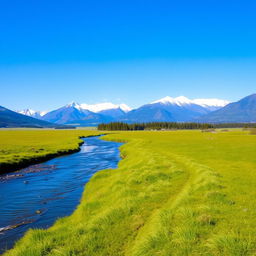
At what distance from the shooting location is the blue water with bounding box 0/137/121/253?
17.2 meters

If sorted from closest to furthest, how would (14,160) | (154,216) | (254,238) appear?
(254,238), (154,216), (14,160)

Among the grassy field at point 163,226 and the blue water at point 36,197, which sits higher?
the grassy field at point 163,226

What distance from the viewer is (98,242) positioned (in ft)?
37.2

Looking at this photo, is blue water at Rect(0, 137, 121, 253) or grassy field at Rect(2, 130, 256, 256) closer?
grassy field at Rect(2, 130, 256, 256)

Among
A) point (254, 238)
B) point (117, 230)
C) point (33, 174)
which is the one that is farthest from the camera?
point (33, 174)

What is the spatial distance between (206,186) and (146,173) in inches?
312

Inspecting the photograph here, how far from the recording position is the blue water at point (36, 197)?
17.2 meters

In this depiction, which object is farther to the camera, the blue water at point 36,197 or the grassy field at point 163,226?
the blue water at point 36,197

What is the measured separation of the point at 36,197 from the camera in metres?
23.8

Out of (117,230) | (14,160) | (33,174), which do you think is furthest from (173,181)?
(14,160)

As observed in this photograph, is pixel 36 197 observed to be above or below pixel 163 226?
below

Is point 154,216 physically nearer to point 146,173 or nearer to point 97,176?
point 146,173

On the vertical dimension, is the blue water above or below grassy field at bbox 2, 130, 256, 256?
below

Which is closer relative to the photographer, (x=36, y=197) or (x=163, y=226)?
(x=163, y=226)
